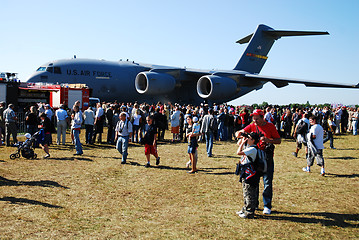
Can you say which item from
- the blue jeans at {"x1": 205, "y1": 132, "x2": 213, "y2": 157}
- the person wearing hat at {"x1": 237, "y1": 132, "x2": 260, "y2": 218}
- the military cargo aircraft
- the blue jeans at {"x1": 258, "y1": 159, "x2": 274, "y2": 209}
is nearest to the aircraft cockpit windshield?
the military cargo aircraft

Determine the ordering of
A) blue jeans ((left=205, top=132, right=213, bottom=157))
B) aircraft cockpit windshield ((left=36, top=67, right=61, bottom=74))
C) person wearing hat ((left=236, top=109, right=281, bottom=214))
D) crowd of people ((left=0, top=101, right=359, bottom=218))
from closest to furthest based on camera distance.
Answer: crowd of people ((left=0, top=101, right=359, bottom=218)), person wearing hat ((left=236, top=109, right=281, bottom=214)), blue jeans ((left=205, top=132, right=213, bottom=157)), aircraft cockpit windshield ((left=36, top=67, right=61, bottom=74))

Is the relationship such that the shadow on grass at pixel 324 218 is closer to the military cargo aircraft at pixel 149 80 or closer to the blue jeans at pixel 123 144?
the blue jeans at pixel 123 144

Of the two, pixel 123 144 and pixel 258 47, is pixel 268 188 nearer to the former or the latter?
pixel 123 144

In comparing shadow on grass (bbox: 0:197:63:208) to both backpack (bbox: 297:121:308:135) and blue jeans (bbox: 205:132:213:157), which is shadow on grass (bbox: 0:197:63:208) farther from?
backpack (bbox: 297:121:308:135)

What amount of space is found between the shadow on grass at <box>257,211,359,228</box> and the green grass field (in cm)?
2

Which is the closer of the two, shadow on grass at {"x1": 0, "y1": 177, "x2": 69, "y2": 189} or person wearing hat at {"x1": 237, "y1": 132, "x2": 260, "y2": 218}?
person wearing hat at {"x1": 237, "y1": 132, "x2": 260, "y2": 218}

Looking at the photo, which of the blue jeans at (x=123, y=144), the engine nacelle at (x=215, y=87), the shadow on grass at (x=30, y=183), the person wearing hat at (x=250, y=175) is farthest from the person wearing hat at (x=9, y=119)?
the engine nacelle at (x=215, y=87)

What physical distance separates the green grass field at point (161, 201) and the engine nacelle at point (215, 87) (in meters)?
12.1

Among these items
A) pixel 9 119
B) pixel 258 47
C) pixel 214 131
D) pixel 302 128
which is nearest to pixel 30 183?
pixel 9 119

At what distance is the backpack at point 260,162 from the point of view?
546 centimetres

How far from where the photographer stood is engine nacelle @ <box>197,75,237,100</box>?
22.3 metres

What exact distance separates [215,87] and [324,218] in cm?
1706

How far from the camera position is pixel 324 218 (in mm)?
5648

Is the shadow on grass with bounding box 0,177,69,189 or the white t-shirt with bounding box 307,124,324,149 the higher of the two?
the white t-shirt with bounding box 307,124,324,149
